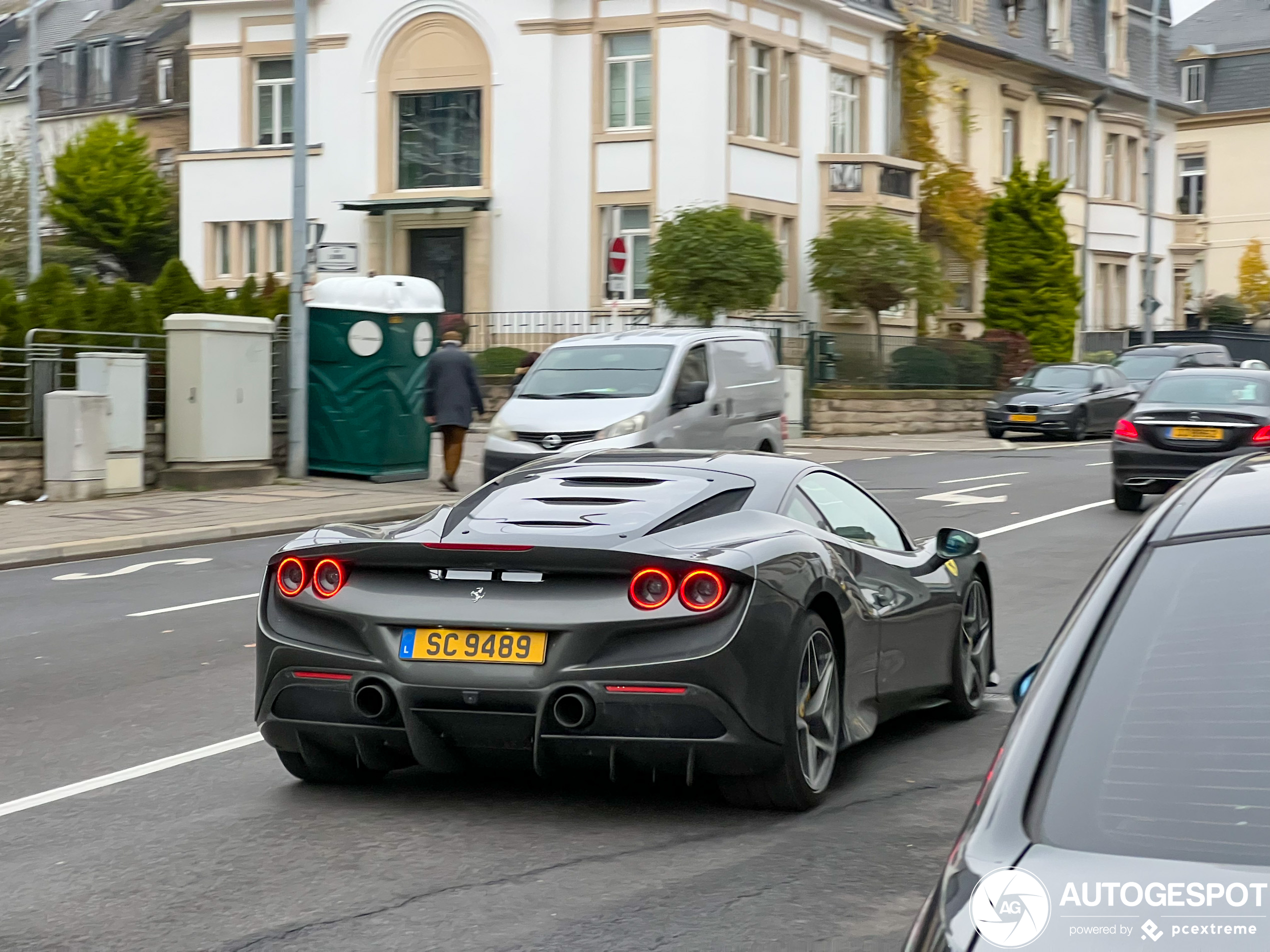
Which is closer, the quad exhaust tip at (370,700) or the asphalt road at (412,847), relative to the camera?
the asphalt road at (412,847)

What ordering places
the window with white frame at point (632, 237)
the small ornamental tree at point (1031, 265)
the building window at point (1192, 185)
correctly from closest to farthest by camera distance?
the window with white frame at point (632, 237), the small ornamental tree at point (1031, 265), the building window at point (1192, 185)

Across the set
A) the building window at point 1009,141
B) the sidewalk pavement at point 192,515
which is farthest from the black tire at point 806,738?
the building window at point 1009,141

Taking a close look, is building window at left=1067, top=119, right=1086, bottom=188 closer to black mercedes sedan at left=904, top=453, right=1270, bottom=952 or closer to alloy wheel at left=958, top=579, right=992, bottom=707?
alloy wheel at left=958, top=579, right=992, bottom=707

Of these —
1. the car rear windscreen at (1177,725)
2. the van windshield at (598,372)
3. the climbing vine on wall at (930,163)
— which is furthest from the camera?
the climbing vine on wall at (930,163)

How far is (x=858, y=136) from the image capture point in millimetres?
42125

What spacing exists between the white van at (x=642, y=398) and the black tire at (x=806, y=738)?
11.0 metres

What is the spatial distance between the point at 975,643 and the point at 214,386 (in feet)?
Answer: 43.4

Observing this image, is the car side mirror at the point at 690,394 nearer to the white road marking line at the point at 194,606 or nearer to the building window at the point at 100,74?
the white road marking line at the point at 194,606

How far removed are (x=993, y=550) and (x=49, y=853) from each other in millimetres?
10404

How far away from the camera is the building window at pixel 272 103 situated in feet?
135

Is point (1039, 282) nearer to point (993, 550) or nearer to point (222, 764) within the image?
point (993, 550)

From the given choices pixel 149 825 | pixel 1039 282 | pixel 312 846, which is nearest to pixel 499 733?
pixel 312 846

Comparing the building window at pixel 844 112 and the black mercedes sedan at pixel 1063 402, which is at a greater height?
the building window at pixel 844 112

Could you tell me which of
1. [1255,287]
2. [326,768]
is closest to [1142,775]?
[326,768]
